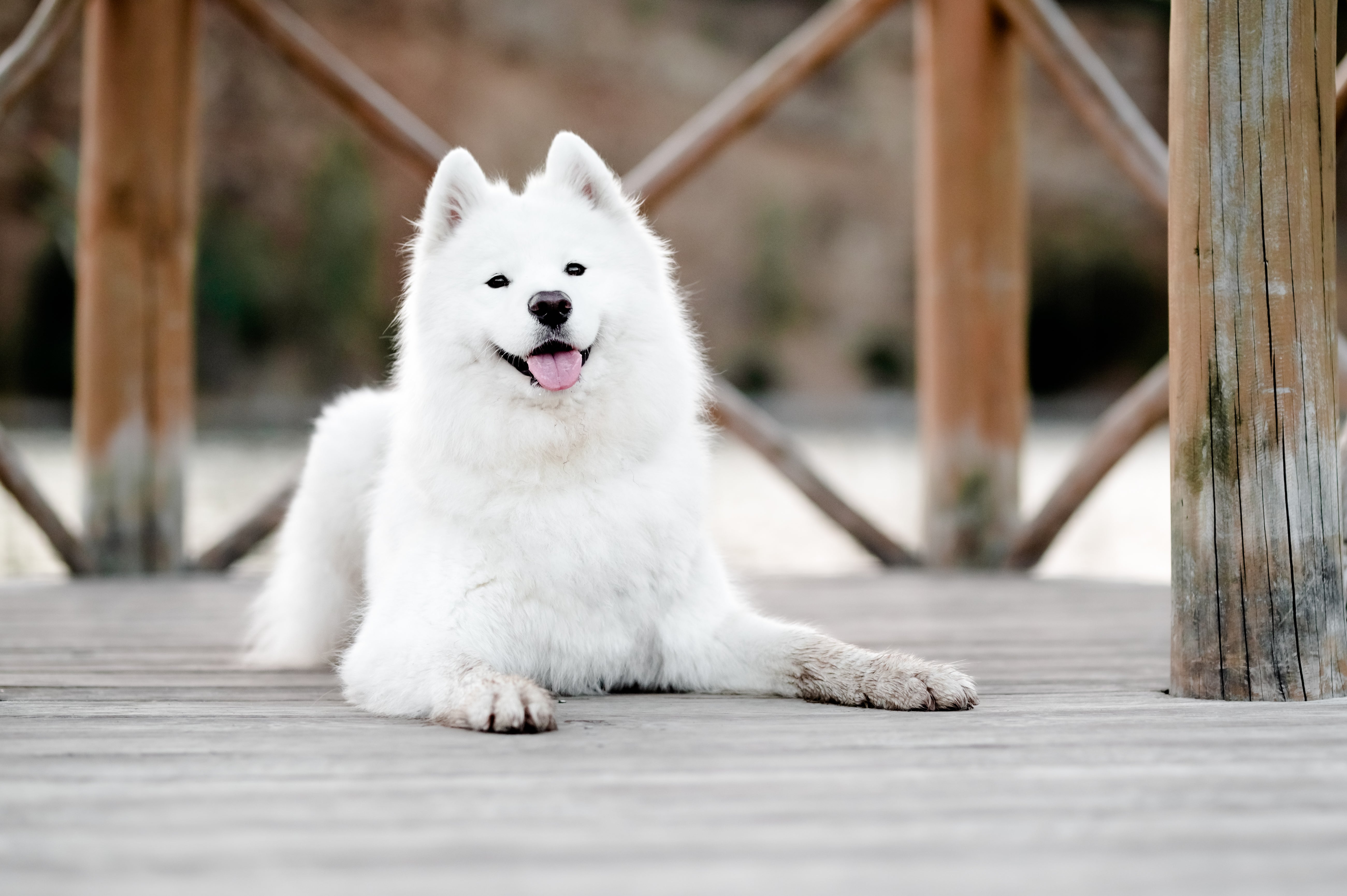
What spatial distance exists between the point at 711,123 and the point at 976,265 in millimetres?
1124

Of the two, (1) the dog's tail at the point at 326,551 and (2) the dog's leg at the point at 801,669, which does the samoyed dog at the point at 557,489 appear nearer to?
(2) the dog's leg at the point at 801,669

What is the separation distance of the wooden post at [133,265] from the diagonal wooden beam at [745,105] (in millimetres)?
1632

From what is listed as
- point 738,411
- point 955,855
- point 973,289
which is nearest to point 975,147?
point 973,289

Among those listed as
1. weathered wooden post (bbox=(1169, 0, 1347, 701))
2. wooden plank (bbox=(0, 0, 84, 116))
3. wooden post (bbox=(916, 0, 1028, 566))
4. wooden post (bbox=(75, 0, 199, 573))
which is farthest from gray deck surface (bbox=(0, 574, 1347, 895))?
wooden plank (bbox=(0, 0, 84, 116))

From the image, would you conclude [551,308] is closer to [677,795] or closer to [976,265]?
[677,795]

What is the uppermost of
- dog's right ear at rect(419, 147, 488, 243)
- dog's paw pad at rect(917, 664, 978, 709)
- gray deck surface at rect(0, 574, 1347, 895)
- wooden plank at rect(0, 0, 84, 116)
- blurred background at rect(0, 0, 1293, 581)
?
blurred background at rect(0, 0, 1293, 581)

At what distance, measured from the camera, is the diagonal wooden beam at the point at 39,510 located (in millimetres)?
4266

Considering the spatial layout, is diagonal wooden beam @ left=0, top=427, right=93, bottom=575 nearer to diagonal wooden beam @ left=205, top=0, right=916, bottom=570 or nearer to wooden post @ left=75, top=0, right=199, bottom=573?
wooden post @ left=75, top=0, right=199, bottom=573

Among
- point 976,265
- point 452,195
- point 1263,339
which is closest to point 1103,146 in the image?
point 976,265

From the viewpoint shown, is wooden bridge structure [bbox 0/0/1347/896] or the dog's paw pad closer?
wooden bridge structure [bbox 0/0/1347/896]

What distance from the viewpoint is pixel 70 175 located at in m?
27.3

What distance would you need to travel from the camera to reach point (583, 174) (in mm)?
2650

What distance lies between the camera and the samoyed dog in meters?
2.34

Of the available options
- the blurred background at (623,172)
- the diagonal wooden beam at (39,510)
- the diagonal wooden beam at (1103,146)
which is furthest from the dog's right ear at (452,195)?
the blurred background at (623,172)
